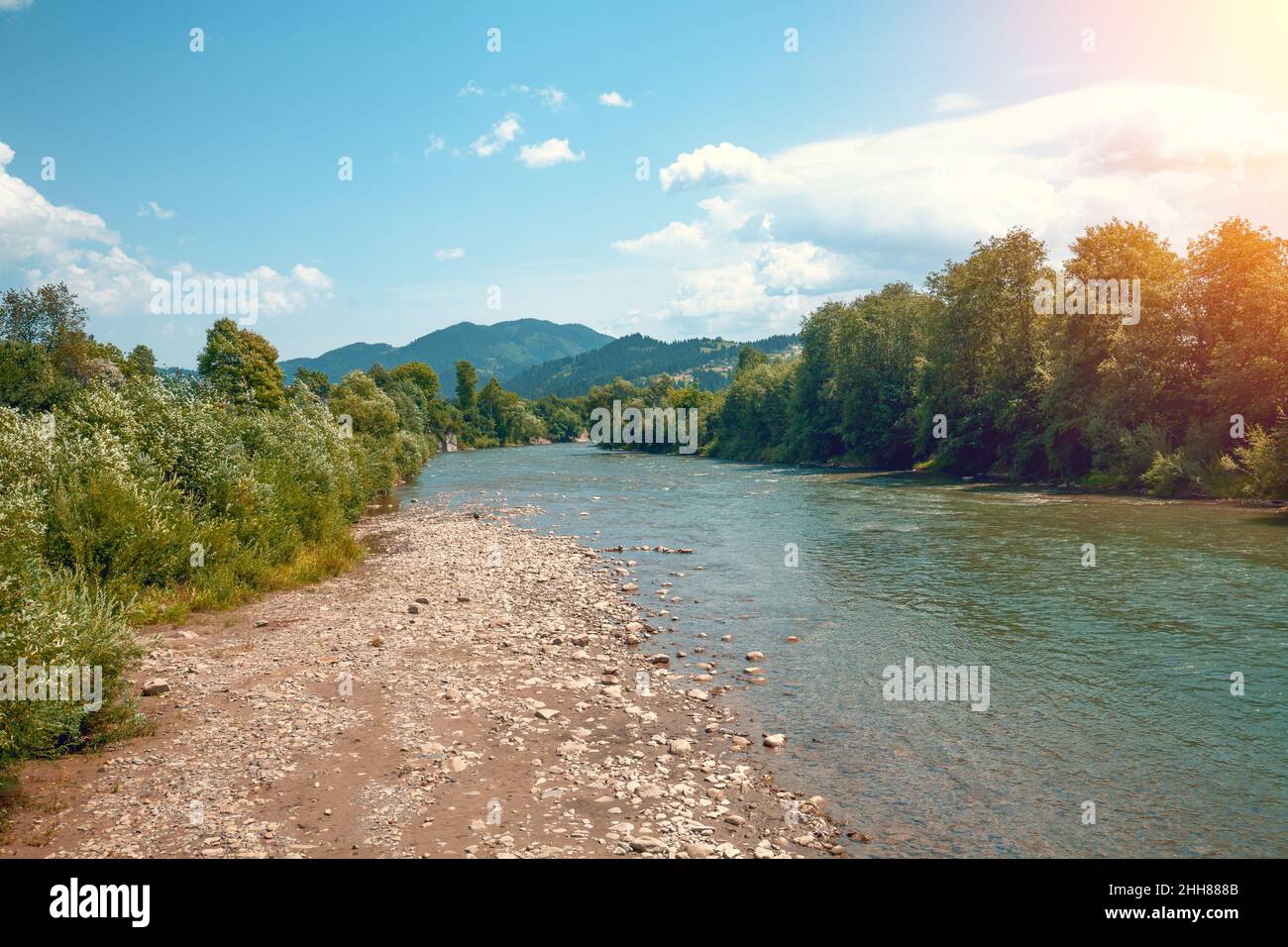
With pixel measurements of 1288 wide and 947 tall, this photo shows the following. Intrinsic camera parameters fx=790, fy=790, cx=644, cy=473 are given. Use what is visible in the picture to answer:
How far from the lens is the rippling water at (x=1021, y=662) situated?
35.7ft

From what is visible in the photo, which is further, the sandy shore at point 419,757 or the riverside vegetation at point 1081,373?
the riverside vegetation at point 1081,373

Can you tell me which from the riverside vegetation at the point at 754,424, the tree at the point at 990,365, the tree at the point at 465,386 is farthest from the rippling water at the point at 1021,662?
the tree at the point at 465,386

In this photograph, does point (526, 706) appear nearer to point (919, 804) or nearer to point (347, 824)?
point (347, 824)

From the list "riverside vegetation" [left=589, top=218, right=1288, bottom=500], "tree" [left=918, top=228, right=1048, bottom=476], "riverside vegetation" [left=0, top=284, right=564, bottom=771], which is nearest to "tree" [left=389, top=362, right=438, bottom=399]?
"riverside vegetation" [left=589, top=218, right=1288, bottom=500]

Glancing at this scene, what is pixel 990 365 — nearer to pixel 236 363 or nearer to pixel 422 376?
pixel 236 363

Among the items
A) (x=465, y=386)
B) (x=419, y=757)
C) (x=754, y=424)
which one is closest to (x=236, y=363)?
(x=754, y=424)

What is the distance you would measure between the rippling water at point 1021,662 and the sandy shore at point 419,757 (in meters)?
1.46

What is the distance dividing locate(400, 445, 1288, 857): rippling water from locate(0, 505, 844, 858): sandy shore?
146 centimetres

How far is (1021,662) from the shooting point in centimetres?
1742

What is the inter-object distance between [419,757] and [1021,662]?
12.9m

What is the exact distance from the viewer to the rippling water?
10.9 m

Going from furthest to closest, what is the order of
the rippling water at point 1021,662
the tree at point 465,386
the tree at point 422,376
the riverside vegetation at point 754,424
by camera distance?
the tree at point 465,386
the tree at point 422,376
the riverside vegetation at point 754,424
the rippling water at point 1021,662

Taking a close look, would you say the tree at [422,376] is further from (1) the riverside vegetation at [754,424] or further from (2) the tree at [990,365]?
(2) the tree at [990,365]
